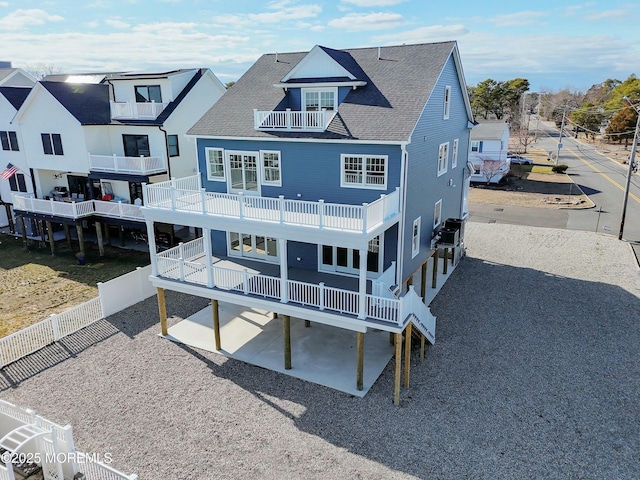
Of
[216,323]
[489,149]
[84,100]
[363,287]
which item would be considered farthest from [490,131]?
[216,323]

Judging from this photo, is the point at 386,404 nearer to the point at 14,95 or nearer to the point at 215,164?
the point at 215,164

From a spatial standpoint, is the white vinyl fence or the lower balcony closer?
the lower balcony

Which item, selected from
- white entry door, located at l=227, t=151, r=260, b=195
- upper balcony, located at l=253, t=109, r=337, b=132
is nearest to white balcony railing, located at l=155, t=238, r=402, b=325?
white entry door, located at l=227, t=151, r=260, b=195

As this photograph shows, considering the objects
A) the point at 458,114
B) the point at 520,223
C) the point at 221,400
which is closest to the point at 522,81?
the point at 520,223

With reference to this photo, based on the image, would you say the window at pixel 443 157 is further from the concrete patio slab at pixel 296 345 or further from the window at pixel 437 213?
the concrete patio slab at pixel 296 345

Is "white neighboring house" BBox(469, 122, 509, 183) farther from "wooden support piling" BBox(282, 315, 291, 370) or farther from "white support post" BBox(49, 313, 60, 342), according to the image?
"white support post" BBox(49, 313, 60, 342)

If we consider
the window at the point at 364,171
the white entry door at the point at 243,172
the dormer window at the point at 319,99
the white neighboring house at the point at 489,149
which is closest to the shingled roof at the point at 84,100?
the white entry door at the point at 243,172
